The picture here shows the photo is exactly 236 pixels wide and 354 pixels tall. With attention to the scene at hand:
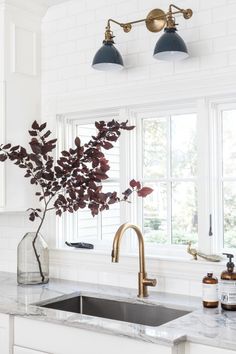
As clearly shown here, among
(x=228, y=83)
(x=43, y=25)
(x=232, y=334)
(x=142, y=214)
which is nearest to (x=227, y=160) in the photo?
(x=228, y=83)

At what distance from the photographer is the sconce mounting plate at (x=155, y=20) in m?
2.81

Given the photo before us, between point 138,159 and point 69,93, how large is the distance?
65cm

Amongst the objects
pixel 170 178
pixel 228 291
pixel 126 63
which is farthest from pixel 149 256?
pixel 126 63

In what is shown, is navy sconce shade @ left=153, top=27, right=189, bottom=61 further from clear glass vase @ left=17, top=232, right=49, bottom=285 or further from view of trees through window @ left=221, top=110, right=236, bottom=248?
clear glass vase @ left=17, top=232, right=49, bottom=285

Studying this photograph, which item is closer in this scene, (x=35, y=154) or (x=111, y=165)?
(x=35, y=154)

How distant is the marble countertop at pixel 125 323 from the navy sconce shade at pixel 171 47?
130 centimetres

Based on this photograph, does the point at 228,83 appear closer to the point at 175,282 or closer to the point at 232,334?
the point at 175,282

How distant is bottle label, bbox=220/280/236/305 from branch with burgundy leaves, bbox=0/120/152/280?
2.47 feet

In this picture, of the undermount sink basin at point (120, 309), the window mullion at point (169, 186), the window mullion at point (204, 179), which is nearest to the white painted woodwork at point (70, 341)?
the undermount sink basin at point (120, 309)

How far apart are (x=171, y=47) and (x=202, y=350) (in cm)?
150

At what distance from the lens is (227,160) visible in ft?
9.29

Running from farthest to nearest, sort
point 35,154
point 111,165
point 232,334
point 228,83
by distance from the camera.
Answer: point 111,165
point 35,154
point 228,83
point 232,334

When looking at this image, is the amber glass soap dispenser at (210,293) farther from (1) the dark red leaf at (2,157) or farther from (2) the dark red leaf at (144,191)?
(1) the dark red leaf at (2,157)

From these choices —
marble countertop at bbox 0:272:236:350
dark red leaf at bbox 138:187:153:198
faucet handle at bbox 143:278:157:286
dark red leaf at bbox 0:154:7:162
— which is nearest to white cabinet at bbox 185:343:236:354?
marble countertop at bbox 0:272:236:350
